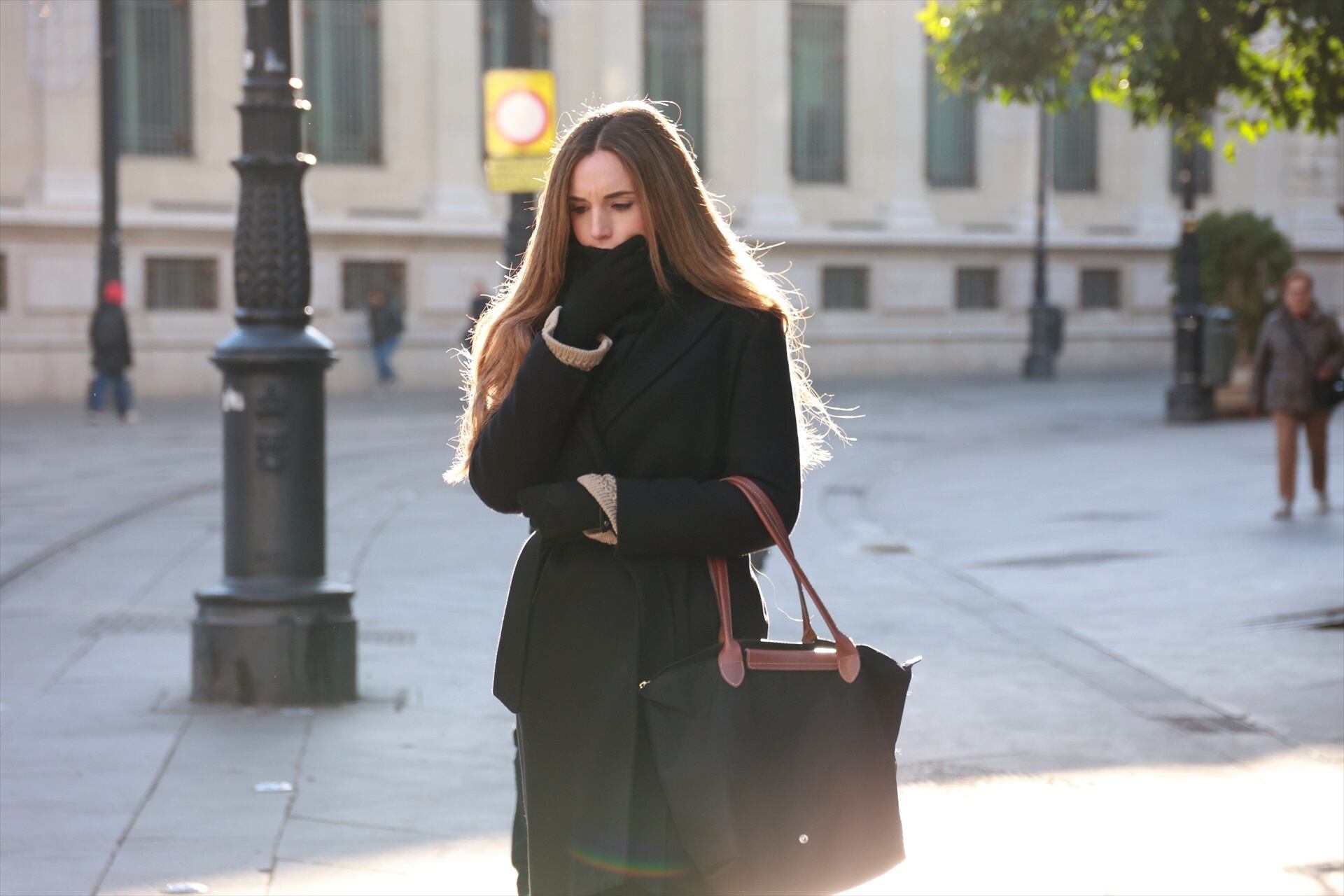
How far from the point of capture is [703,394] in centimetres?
289

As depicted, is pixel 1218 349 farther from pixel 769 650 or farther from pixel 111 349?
pixel 769 650

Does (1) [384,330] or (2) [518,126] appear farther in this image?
(1) [384,330]

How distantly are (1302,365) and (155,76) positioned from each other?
19251 millimetres

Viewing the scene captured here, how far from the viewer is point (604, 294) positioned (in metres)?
2.87

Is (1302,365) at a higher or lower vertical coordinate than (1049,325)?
higher

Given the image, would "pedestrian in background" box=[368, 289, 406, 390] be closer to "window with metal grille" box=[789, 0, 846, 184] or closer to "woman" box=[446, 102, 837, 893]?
"window with metal grille" box=[789, 0, 846, 184]

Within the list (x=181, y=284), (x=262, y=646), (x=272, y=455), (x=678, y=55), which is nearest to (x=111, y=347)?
(x=181, y=284)

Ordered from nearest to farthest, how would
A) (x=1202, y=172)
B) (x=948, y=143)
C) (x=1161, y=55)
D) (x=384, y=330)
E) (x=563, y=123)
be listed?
1. (x=1161, y=55)
2. (x=384, y=330)
3. (x=563, y=123)
4. (x=948, y=143)
5. (x=1202, y=172)

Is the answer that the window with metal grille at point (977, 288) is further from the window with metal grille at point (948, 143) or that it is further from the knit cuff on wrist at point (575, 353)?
the knit cuff on wrist at point (575, 353)

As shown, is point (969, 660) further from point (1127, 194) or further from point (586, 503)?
point (1127, 194)

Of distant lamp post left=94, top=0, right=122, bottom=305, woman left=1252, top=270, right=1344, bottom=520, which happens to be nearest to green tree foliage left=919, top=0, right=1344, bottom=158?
woman left=1252, top=270, right=1344, bottom=520

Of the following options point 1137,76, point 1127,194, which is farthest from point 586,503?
point 1127,194

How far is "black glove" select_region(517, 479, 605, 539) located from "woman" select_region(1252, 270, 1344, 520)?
10.2 m

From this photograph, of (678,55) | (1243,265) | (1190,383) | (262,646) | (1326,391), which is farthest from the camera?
(678,55)
